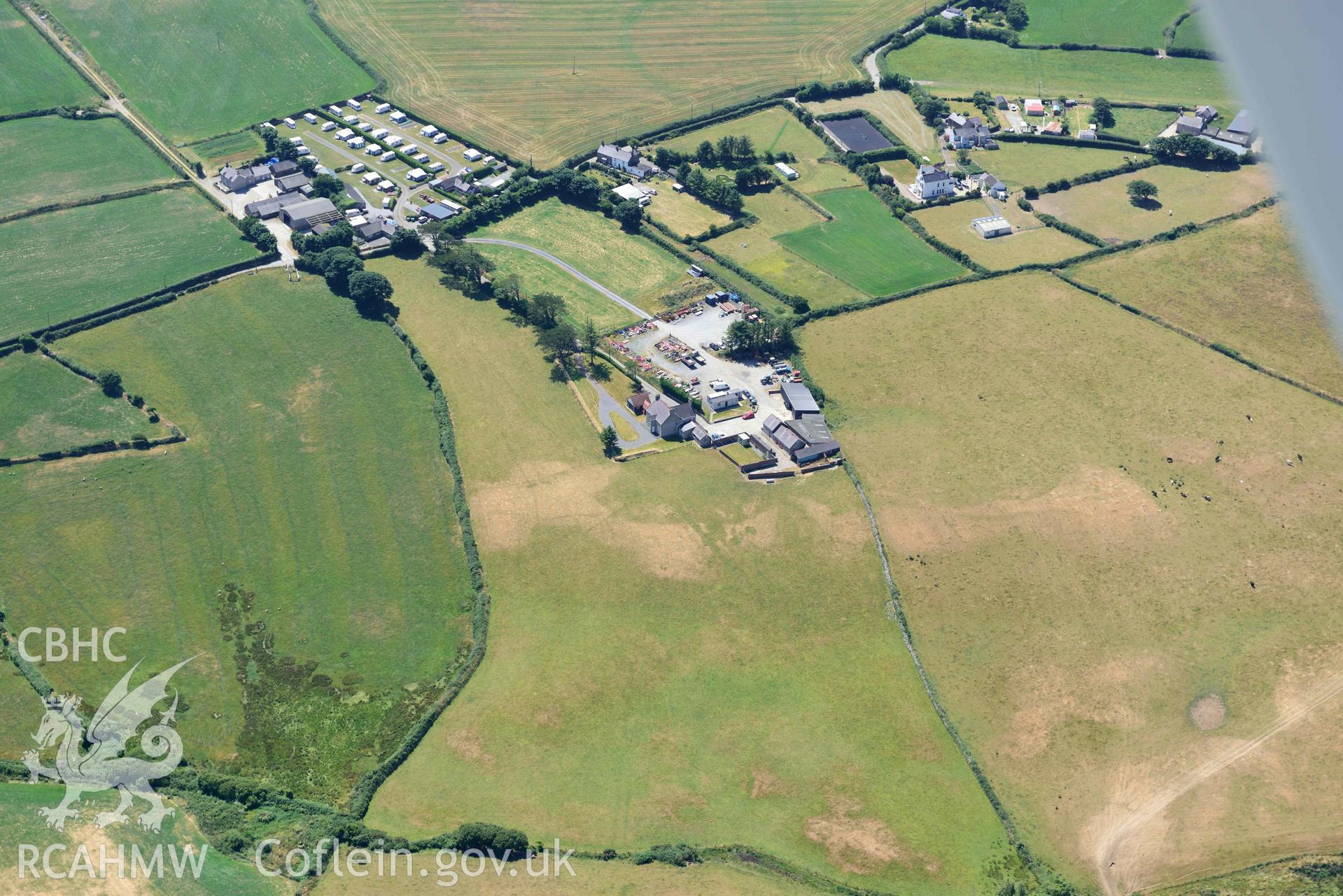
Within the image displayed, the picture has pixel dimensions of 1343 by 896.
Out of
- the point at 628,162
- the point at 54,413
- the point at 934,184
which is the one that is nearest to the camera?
the point at 54,413

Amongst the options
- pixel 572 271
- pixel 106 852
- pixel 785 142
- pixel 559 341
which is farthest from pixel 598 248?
pixel 106 852

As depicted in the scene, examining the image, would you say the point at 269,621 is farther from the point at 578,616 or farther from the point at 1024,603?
the point at 1024,603

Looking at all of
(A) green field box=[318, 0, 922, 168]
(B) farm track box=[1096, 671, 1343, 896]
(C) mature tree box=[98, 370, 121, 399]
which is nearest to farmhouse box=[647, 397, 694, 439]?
(B) farm track box=[1096, 671, 1343, 896]

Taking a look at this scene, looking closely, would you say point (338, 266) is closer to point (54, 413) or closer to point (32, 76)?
point (54, 413)

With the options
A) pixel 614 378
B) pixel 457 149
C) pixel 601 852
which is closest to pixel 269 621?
pixel 601 852

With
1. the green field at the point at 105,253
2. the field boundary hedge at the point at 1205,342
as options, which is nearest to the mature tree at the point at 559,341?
the green field at the point at 105,253

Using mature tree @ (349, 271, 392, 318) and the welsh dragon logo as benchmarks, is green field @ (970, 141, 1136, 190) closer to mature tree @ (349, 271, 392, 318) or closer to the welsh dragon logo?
mature tree @ (349, 271, 392, 318)
